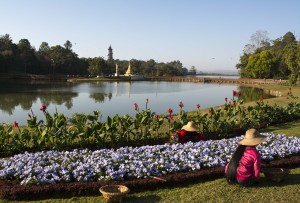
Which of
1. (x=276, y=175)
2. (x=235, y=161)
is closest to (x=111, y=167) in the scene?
(x=235, y=161)

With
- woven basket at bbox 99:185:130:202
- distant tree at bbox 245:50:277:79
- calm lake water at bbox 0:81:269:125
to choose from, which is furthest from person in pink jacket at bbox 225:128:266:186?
distant tree at bbox 245:50:277:79

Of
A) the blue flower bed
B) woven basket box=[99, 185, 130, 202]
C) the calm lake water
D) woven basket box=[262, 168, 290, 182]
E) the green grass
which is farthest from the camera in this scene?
the calm lake water

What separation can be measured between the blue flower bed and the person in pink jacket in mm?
996

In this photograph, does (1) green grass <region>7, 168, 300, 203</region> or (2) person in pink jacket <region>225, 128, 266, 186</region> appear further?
(2) person in pink jacket <region>225, 128, 266, 186</region>

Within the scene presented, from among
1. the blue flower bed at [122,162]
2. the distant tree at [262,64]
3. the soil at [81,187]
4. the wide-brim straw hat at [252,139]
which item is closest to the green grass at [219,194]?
the soil at [81,187]

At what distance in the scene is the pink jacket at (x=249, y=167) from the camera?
6.05 metres

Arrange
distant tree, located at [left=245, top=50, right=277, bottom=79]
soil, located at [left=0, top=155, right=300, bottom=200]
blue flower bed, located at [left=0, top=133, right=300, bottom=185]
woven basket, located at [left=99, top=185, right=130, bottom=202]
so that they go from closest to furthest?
woven basket, located at [left=99, top=185, right=130, bottom=202] → soil, located at [left=0, top=155, right=300, bottom=200] → blue flower bed, located at [left=0, top=133, right=300, bottom=185] → distant tree, located at [left=245, top=50, right=277, bottom=79]

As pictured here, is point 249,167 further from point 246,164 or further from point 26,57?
point 26,57

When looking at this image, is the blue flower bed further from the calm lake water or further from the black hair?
the calm lake water

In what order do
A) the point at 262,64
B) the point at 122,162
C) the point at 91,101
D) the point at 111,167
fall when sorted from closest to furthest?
the point at 111,167 → the point at 122,162 → the point at 91,101 → the point at 262,64

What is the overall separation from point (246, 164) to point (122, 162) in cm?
251

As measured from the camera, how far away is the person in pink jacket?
19.9 feet

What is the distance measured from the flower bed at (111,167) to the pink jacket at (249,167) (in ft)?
2.83

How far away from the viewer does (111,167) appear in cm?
668
